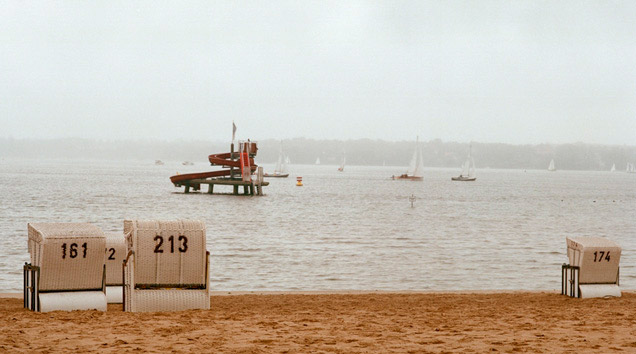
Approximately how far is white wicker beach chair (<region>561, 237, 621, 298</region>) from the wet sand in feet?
5.02

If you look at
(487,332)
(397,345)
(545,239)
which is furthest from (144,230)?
(545,239)

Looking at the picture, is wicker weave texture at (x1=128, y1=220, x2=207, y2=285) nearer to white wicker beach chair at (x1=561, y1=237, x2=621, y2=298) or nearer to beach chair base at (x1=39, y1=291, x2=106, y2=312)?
beach chair base at (x1=39, y1=291, x2=106, y2=312)

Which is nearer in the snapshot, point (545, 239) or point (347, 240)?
point (347, 240)

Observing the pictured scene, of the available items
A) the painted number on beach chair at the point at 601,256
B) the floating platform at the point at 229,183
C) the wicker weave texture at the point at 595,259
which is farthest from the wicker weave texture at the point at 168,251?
the floating platform at the point at 229,183

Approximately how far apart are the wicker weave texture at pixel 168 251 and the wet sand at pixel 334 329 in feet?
2.16

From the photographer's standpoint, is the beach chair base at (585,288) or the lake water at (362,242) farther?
the lake water at (362,242)

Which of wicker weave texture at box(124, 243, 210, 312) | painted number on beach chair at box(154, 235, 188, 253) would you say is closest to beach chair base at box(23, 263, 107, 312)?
wicker weave texture at box(124, 243, 210, 312)

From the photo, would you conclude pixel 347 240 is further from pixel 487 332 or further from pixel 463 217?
pixel 487 332

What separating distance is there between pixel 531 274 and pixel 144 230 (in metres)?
19.9

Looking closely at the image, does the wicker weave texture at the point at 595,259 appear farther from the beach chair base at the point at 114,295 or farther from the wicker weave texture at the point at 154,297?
the beach chair base at the point at 114,295

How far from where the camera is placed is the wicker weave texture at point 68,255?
12945 millimetres

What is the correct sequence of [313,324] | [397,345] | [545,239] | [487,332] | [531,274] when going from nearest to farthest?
1. [397,345]
2. [487,332]
3. [313,324]
4. [531,274]
5. [545,239]

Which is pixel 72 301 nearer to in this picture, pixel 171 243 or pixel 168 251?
pixel 168 251

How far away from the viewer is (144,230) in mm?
12945
